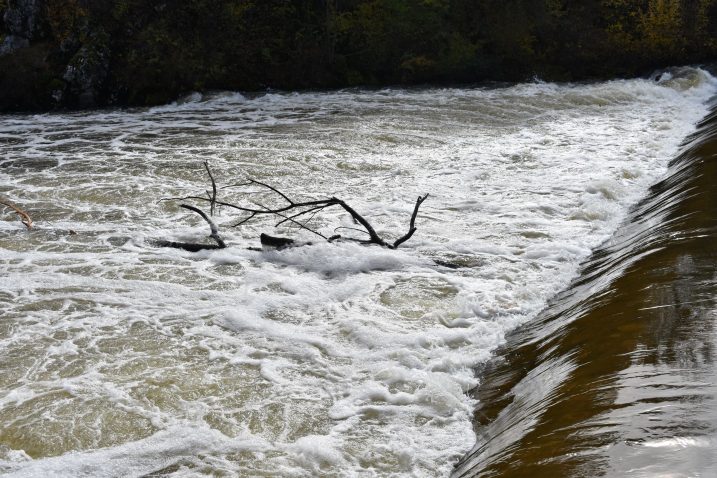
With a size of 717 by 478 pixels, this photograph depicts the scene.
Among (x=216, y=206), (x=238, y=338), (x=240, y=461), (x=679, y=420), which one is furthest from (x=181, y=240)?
(x=679, y=420)

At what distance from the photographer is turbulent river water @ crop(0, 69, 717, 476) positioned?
418 cm

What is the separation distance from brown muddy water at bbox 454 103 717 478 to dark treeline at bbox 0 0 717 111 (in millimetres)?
14834

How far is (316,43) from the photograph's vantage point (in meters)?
20.1

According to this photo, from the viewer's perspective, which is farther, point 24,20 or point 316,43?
point 316,43

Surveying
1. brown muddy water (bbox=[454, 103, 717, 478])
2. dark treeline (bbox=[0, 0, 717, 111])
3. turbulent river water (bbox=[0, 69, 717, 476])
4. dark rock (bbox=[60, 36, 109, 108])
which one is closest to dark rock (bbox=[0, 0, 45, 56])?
dark treeline (bbox=[0, 0, 717, 111])

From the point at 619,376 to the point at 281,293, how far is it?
3.31 metres

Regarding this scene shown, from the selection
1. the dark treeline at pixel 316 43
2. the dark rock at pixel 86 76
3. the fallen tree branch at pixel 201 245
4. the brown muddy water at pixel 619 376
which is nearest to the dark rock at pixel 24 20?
the dark treeline at pixel 316 43

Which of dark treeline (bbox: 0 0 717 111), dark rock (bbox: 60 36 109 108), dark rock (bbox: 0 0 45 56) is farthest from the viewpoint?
dark rock (bbox: 0 0 45 56)

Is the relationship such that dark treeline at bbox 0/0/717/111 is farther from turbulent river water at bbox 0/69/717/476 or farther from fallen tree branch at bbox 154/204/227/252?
fallen tree branch at bbox 154/204/227/252

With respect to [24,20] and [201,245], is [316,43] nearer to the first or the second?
[24,20]

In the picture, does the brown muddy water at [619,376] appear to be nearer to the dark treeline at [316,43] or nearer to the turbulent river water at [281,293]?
the turbulent river water at [281,293]

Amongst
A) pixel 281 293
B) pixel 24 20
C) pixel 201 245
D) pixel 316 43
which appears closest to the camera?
pixel 281 293

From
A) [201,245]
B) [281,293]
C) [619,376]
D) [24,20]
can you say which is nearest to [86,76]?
[24,20]

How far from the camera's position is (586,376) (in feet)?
12.8
